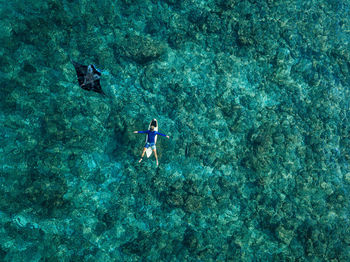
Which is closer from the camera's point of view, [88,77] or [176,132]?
[88,77]

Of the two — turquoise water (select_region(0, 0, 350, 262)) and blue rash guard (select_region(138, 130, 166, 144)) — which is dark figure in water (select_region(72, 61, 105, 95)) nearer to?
turquoise water (select_region(0, 0, 350, 262))

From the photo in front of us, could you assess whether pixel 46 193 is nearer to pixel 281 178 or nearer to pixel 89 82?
pixel 89 82

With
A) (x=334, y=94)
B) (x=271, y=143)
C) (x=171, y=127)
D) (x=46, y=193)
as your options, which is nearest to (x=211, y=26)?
(x=171, y=127)

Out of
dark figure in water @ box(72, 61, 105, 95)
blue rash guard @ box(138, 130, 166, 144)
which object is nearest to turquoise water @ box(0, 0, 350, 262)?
dark figure in water @ box(72, 61, 105, 95)

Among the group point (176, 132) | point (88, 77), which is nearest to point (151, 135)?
point (176, 132)

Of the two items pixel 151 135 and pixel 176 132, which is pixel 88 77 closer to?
pixel 151 135

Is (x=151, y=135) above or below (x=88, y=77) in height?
below

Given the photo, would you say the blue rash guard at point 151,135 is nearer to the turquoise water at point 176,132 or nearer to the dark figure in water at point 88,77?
the turquoise water at point 176,132
